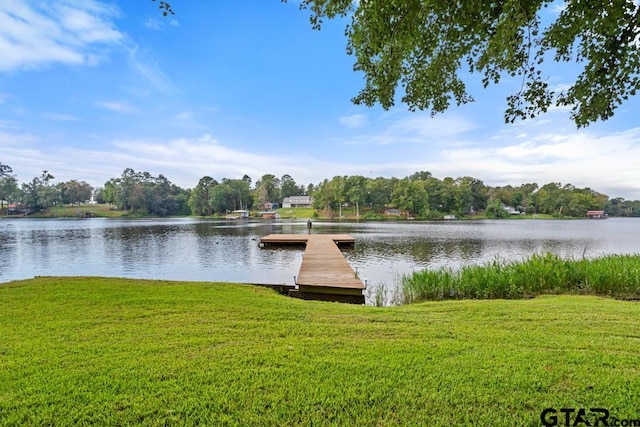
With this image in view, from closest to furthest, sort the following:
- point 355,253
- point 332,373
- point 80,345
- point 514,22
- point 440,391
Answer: point 440,391, point 332,373, point 80,345, point 514,22, point 355,253

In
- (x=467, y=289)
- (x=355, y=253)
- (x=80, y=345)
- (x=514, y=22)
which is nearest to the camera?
(x=80, y=345)

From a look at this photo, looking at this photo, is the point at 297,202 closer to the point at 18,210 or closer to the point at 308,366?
the point at 18,210

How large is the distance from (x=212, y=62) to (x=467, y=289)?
16794 millimetres

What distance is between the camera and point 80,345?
286cm

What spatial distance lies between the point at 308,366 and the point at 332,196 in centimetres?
6596

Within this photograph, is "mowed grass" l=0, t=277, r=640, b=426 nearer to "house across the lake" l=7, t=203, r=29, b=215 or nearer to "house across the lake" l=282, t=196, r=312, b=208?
"house across the lake" l=282, t=196, r=312, b=208

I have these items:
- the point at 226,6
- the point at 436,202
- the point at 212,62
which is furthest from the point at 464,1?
the point at 436,202

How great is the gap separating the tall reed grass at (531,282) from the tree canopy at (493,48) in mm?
4462

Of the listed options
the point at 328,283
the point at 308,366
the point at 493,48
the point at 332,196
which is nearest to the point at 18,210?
the point at 332,196

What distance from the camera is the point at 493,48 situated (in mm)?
3645

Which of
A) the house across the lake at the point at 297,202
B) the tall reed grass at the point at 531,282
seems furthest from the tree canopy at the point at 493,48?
the house across the lake at the point at 297,202

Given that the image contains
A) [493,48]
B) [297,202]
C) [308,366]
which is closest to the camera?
[308,366]

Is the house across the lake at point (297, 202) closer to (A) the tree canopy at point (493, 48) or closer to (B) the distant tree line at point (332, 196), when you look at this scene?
(B) the distant tree line at point (332, 196)

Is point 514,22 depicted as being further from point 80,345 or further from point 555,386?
point 80,345
